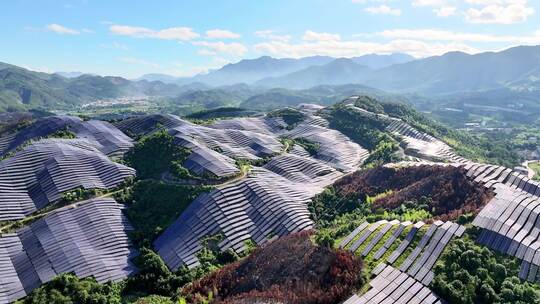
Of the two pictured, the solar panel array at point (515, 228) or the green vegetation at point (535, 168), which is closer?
→ the solar panel array at point (515, 228)

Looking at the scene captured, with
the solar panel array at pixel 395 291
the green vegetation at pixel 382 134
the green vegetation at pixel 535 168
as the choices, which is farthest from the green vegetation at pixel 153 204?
the green vegetation at pixel 535 168

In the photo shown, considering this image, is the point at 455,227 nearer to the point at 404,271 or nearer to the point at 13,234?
the point at 404,271

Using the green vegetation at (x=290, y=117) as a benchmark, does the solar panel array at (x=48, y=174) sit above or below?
above

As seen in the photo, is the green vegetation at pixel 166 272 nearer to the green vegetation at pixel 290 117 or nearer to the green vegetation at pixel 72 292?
the green vegetation at pixel 72 292

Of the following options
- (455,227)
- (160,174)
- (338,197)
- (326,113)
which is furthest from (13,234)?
(326,113)

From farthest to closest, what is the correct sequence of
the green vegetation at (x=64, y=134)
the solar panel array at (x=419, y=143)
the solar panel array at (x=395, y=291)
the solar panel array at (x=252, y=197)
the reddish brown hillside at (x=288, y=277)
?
the solar panel array at (x=419, y=143), the green vegetation at (x=64, y=134), the solar panel array at (x=252, y=197), the reddish brown hillside at (x=288, y=277), the solar panel array at (x=395, y=291)
